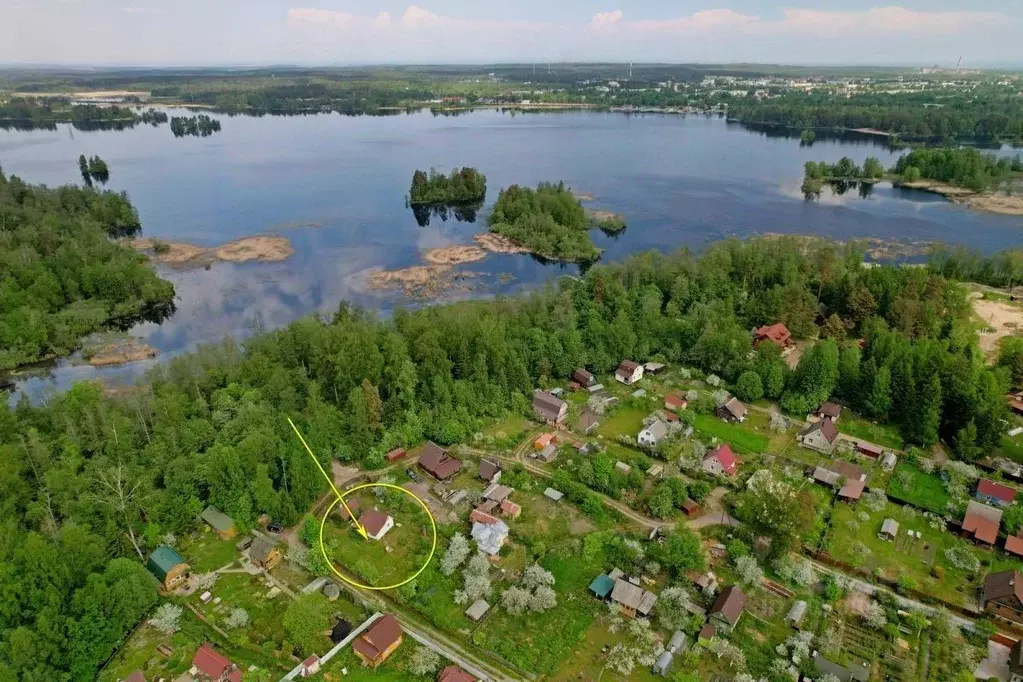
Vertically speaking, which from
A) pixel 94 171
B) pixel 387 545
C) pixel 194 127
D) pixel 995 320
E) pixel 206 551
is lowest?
pixel 206 551

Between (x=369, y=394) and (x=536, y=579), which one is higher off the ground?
(x=369, y=394)

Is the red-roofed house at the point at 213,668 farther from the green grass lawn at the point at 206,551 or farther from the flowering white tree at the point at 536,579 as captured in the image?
the flowering white tree at the point at 536,579

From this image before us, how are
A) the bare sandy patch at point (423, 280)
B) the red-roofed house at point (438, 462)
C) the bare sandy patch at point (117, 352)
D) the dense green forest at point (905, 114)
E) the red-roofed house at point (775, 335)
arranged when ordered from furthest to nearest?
the dense green forest at point (905, 114), the bare sandy patch at point (423, 280), the bare sandy patch at point (117, 352), the red-roofed house at point (775, 335), the red-roofed house at point (438, 462)

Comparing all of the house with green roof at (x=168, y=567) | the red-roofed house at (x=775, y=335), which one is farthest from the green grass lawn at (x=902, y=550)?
the house with green roof at (x=168, y=567)

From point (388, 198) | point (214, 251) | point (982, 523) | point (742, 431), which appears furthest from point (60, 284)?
point (982, 523)

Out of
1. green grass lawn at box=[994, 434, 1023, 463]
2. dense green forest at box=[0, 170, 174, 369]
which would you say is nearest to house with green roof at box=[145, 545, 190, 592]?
dense green forest at box=[0, 170, 174, 369]

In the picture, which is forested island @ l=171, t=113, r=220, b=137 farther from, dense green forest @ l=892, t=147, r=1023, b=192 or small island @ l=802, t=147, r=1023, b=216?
dense green forest @ l=892, t=147, r=1023, b=192

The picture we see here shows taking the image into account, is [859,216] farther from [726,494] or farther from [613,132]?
[613,132]

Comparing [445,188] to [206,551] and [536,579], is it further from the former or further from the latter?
[536,579]
